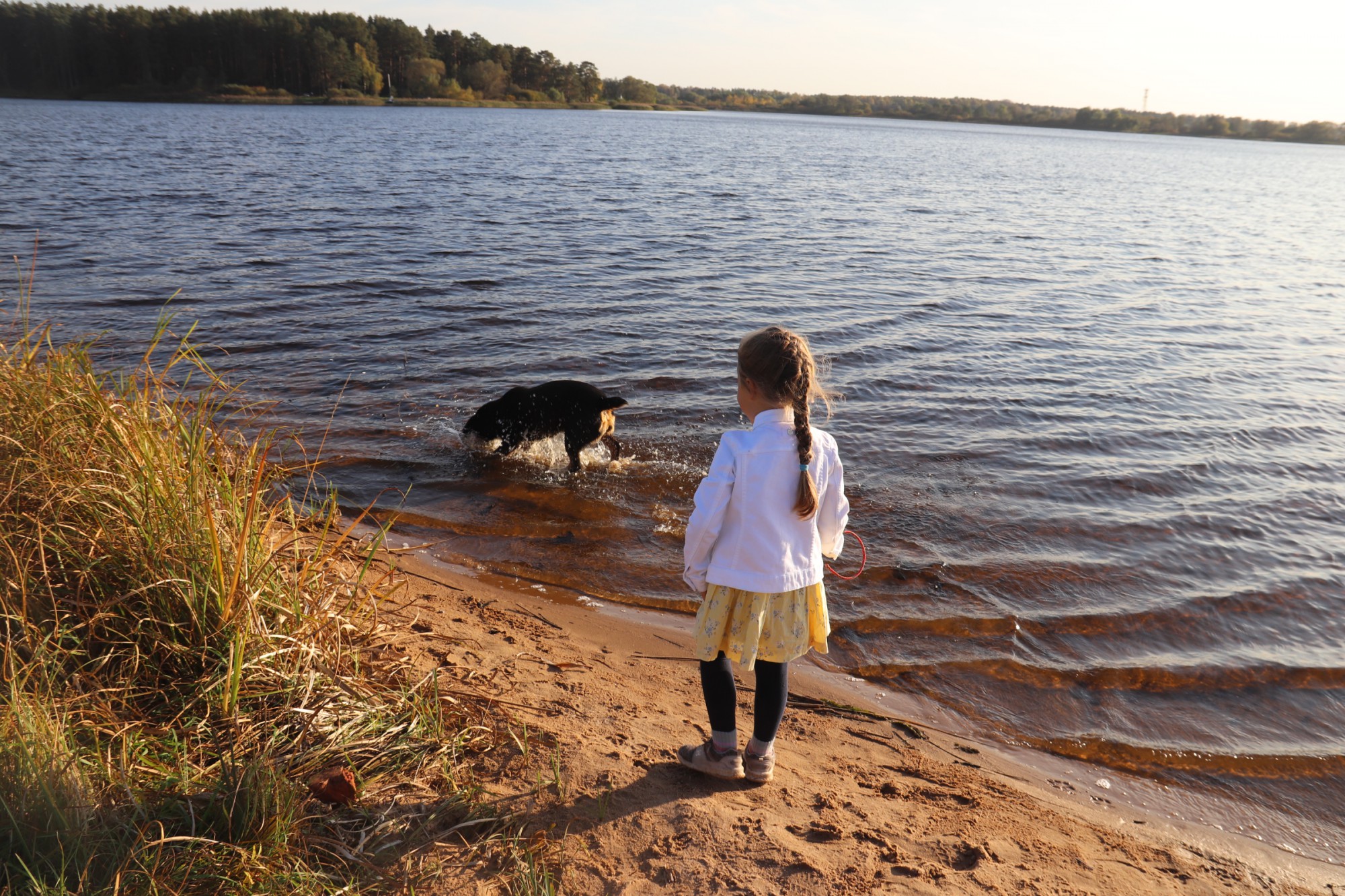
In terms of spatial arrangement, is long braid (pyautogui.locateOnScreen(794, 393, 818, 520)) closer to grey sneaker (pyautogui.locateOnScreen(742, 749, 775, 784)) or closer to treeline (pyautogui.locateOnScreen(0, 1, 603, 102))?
grey sneaker (pyautogui.locateOnScreen(742, 749, 775, 784))

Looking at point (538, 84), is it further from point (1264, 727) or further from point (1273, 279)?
point (1264, 727)

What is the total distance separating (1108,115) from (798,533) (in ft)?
422

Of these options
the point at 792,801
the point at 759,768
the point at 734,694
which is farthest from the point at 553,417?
the point at 792,801

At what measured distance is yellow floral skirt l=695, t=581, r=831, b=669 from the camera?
2961 mm

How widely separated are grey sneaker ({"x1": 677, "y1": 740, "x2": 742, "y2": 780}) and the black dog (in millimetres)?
3736

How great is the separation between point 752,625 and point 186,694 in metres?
2.09

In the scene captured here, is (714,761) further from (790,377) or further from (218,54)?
(218,54)

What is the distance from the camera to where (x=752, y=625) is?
9.70ft

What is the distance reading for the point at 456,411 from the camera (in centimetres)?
807

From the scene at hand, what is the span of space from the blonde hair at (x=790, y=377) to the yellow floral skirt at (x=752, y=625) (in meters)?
0.37

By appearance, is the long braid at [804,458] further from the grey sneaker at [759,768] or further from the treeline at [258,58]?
the treeline at [258,58]

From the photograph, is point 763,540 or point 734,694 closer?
point 763,540

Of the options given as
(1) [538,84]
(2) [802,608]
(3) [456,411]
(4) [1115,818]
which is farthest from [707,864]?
(1) [538,84]

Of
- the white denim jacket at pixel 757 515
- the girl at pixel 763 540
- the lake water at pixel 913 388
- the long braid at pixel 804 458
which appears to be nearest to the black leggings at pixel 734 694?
the girl at pixel 763 540
